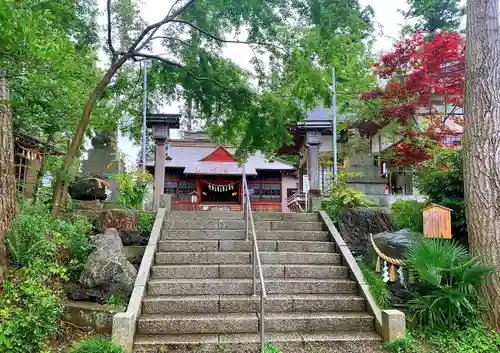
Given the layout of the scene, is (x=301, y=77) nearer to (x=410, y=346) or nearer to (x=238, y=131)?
(x=238, y=131)

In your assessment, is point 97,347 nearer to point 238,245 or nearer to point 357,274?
point 238,245

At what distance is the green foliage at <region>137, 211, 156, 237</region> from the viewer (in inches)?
253

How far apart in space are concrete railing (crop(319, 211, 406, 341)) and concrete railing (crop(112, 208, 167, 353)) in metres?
2.90

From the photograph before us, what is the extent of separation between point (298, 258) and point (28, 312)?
3.67 meters

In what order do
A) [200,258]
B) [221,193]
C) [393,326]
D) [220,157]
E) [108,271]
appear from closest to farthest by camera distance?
[393,326] → [108,271] → [200,258] → [220,157] → [221,193]

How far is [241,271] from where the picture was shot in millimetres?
5336

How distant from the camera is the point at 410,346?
156 inches

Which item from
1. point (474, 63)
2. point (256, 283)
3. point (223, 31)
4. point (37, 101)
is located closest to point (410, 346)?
point (256, 283)

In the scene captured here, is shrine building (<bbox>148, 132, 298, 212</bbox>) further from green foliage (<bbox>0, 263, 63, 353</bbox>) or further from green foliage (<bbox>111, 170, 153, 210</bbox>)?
green foliage (<bbox>0, 263, 63, 353</bbox>)

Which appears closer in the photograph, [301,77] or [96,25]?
[301,77]

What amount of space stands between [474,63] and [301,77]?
2.62 metres

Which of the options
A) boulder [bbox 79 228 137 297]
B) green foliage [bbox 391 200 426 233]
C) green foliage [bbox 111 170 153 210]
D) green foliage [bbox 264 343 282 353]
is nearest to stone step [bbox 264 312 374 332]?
green foliage [bbox 264 343 282 353]

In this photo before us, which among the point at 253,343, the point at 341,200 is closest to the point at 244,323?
the point at 253,343

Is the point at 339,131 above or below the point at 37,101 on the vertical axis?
above
